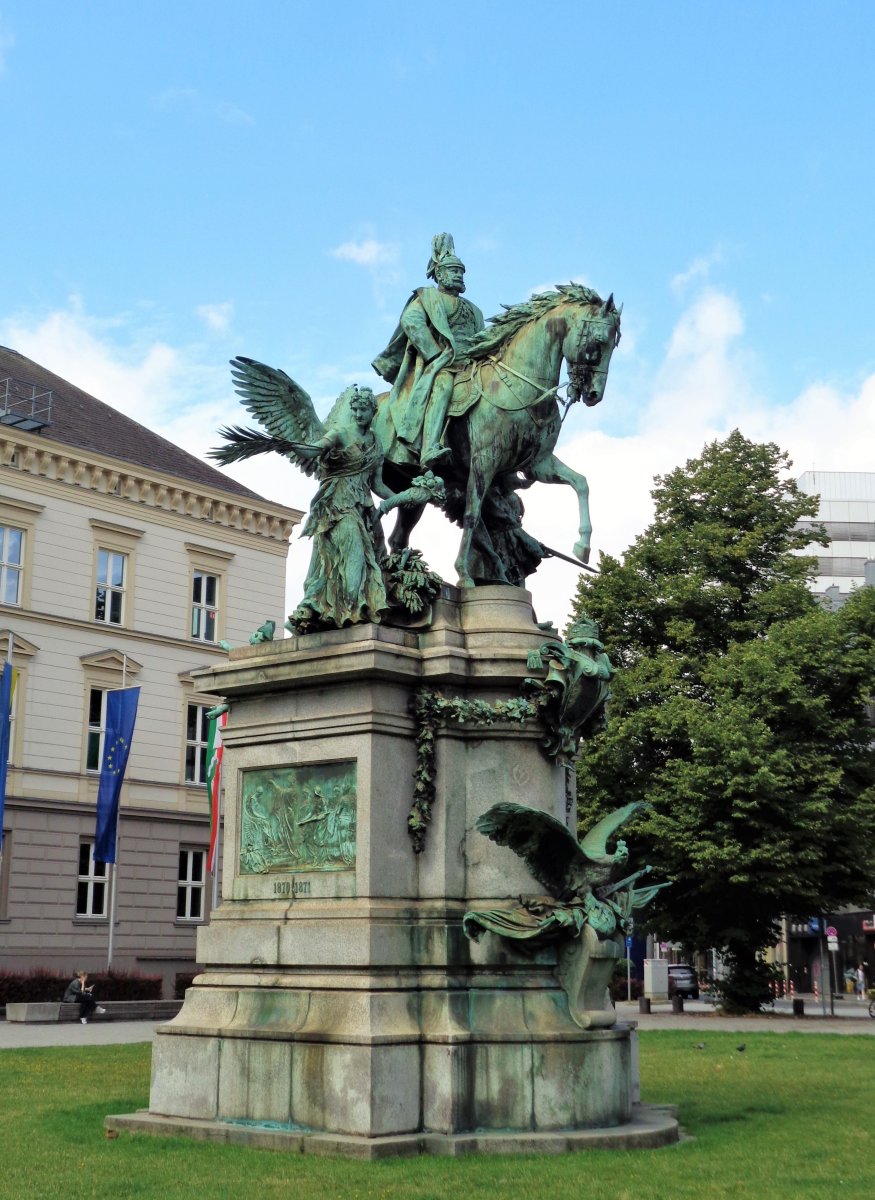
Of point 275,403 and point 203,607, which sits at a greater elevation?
point 203,607

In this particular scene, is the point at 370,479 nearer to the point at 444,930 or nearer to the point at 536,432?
the point at 536,432

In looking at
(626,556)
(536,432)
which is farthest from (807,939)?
(536,432)

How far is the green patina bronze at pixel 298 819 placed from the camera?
1103cm

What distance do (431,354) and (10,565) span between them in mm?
29028

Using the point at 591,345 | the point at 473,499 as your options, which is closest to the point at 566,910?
the point at 473,499

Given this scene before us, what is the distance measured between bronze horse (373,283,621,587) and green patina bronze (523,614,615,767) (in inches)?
48.9

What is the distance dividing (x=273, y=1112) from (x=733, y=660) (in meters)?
27.4

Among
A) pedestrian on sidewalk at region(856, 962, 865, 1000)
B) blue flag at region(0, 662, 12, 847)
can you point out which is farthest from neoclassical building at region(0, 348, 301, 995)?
pedestrian on sidewalk at region(856, 962, 865, 1000)

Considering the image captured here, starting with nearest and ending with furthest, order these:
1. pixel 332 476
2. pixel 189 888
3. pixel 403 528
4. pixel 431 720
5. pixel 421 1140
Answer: pixel 421 1140 → pixel 431 720 → pixel 332 476 → pixel 403 528 → pixel 189 888

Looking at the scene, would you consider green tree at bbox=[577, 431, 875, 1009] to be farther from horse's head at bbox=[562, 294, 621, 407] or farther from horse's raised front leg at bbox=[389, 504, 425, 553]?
horse's head at bbox=[562, 294, 621, 407]

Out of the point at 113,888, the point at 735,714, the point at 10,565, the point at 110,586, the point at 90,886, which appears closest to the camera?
the point at 735,714

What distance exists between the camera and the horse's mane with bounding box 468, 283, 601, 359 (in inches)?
502

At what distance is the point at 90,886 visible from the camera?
40.0 meters

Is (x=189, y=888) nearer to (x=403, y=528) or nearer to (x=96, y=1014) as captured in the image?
(x=96, y=1014)
